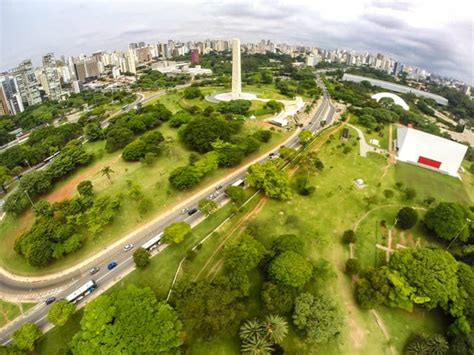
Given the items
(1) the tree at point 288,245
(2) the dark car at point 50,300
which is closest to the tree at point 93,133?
(2) the dark car at point 50,300

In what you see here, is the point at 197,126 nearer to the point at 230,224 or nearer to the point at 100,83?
the point at 230,224

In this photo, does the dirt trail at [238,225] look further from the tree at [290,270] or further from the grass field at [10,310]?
the grass field at [10,310]

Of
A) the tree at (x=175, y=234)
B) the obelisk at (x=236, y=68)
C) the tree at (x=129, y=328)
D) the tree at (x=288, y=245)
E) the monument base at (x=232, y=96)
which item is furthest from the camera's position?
the monument base at (x=232, y=96)

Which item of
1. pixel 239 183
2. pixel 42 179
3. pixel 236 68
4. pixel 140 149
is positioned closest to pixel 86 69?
pixel 236 68

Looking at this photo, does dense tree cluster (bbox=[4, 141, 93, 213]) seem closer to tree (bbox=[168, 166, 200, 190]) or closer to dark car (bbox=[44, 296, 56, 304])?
dark car (bbox=[44, 296, 56, 304])

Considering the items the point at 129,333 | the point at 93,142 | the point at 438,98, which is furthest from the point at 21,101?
the point at 438,98

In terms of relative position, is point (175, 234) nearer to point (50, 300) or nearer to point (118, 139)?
point (50, 300)
